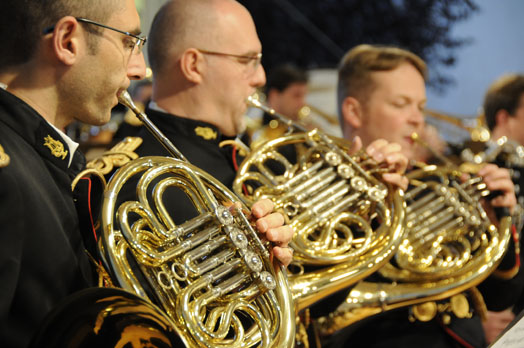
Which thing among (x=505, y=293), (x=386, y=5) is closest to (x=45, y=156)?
(x=505, y=293)

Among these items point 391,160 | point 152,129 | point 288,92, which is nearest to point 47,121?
point 152,129

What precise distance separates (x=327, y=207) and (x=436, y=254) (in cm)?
51

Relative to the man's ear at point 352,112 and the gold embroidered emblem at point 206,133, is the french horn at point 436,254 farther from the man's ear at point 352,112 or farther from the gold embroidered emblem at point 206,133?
the gold embroidered emblem at point 206,133

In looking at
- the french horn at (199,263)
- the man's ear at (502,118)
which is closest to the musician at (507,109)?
the man's ear at (502,118)

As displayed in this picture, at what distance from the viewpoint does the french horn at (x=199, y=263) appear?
1196mm

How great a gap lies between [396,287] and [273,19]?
575cm

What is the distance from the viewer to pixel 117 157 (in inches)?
67.6

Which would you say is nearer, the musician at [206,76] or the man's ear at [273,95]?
the musician at [206,76]

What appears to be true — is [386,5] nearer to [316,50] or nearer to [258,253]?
[316,50]

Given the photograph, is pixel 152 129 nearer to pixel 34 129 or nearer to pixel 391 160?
pixel 34 129

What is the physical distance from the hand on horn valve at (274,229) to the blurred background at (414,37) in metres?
4.44

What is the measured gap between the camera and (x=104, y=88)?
131 centimetres

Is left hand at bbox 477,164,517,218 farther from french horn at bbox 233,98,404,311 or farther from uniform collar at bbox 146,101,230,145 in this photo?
uniform collar at bbox 146,101,230,145

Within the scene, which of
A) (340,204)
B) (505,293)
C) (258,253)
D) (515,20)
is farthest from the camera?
(515,20)
